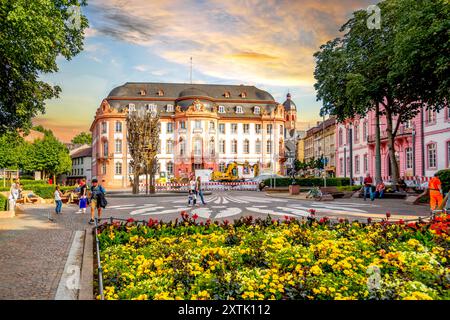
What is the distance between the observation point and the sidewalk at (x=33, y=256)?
19.2 feet

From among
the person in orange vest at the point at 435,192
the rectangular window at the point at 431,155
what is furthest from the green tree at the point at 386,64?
the rectangular window at the point at 431,155

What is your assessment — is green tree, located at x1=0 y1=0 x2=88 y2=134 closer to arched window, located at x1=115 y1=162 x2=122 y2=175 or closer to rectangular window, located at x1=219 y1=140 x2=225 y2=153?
arched window, located at x1=115 y1=162 x2=122 y2=175

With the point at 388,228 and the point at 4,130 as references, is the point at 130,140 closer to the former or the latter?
the point at 4,130

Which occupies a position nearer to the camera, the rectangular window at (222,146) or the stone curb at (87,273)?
the stone curb at (87,273)

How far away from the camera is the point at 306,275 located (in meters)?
5.24

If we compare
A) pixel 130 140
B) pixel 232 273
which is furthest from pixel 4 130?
pixel 232 273

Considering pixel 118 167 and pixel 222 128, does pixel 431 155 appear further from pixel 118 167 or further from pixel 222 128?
pixel 118 167

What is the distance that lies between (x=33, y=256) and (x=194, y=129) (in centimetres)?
6034

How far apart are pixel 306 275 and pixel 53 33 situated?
13.0 metres

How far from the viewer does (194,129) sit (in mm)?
68125

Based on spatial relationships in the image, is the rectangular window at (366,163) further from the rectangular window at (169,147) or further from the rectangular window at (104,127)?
the rectangular window at (104,127)

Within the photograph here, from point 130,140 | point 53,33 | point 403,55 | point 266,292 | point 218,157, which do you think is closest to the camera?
point 266,292

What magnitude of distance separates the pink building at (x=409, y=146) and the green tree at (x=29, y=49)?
25.1 meters

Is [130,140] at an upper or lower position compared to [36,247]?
upper
